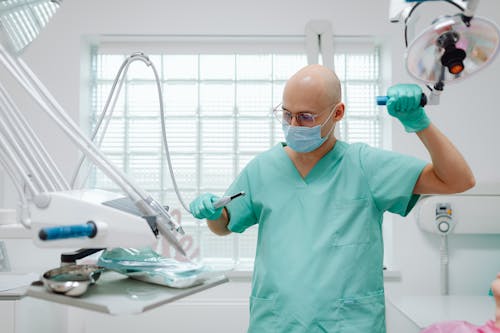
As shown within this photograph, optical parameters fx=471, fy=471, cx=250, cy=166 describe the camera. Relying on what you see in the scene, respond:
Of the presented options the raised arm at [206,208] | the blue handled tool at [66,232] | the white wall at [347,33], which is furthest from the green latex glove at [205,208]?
the white wall at [347,33]

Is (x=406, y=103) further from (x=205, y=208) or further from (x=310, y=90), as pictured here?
(x=205, y=208)

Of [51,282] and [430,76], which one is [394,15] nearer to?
[430,76]

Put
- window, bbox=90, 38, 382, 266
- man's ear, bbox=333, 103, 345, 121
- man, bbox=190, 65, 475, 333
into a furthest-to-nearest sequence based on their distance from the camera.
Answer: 1. window, bbox=90, 38, 382, 266
2. man's ear, bbox=333, 103, 345, 121
3. man, bbox=190, 65, 475, 333

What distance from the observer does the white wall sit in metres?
2.44

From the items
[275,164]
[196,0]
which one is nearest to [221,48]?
[196,0]

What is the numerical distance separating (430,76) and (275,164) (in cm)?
66

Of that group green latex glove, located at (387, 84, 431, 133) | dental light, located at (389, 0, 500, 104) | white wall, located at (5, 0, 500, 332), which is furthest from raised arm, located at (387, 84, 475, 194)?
white wall, located at (5, 0, 500, 332)

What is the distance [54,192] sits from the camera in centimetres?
74

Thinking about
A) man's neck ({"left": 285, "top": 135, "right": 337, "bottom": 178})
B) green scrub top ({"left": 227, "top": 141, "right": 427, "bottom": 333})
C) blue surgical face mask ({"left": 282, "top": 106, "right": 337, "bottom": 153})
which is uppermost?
blue surgical face mask ({"left": 282, "top": 106, "right": 337, "bottom": 153})

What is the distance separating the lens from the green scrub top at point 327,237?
51.0 inches

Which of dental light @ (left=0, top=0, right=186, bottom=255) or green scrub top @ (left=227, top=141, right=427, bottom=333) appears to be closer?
dental light @ (left=0, top=0, right=186, bottom=255)

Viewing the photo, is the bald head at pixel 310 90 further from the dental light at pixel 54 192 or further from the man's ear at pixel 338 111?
the dental light at pixel 54 192

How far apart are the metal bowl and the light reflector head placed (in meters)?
0.66

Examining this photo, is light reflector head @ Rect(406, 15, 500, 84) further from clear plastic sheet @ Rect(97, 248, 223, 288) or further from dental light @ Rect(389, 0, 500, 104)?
clear plastic sheet @ Rect(97, 248, 223, 288)
